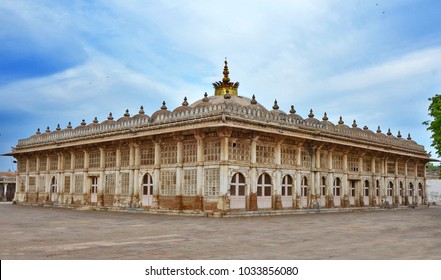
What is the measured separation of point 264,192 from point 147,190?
6.88m

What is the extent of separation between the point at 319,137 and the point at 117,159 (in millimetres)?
12567

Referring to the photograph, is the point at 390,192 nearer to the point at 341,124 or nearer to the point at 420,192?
the point at 420,192

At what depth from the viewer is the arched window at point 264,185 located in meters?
23.8

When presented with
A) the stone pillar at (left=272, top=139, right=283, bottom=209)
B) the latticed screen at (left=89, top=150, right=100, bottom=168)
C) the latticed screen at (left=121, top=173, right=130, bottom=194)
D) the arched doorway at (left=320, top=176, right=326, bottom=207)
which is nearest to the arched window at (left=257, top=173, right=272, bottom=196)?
the stone pillar at (left=272, top=139, right=283, bottom=209)

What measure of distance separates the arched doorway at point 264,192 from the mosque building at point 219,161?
5 cm

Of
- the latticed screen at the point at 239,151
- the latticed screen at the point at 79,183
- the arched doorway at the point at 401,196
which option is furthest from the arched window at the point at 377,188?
the latticed screen at the point at 79,183

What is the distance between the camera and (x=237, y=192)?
22344mm

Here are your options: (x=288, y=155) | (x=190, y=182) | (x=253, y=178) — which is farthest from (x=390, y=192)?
(x=190, y=182)

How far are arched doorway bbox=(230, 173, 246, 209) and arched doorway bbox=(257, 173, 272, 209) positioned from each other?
4.53 feet

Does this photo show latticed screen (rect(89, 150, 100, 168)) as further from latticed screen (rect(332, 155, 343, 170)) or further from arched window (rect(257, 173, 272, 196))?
latticed screen (rect(332, 155, 343, 170))

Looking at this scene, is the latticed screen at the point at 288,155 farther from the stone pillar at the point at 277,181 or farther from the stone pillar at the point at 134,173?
the stone pillar at the point at 134,173

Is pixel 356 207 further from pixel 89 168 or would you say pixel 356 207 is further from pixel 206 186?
pixel 89 168

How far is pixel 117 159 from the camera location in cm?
2792
